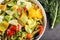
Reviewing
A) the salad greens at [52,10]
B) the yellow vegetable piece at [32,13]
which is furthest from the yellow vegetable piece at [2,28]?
the salad greens at [52,10]

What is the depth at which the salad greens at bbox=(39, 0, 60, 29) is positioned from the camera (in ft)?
4.15

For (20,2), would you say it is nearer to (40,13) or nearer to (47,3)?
(40,13)

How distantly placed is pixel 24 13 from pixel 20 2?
7 centimetres

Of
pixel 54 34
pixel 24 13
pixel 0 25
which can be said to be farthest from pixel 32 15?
pixel 54 34

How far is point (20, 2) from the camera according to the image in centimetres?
109

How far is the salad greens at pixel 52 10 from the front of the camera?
1.26 metres

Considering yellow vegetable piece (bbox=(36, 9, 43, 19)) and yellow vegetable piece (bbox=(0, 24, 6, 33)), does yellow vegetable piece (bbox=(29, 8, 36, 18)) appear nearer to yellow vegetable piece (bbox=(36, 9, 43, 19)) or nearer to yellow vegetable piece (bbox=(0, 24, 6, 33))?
yellow vegetable piece (bbox=(36, 9, 43, 19))

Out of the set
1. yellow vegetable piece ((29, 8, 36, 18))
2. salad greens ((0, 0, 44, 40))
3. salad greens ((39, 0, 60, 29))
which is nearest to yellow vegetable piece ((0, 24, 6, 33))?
salad greens ((0, 0, 44, 40))

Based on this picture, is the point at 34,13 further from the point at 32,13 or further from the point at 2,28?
the point at 2,28

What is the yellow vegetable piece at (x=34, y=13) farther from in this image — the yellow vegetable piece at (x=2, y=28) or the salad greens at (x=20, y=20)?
the yellow vegetable piece at (x=2, y=28)

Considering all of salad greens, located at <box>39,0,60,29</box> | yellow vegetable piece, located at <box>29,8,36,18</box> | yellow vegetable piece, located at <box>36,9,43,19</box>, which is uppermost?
yellow vegetable piece, located at <box>29,8,36,18</box>

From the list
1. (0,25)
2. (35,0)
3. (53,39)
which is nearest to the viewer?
(0,25)

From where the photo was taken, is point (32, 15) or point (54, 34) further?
point (54, 34)

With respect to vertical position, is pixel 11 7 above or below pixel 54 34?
above
